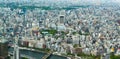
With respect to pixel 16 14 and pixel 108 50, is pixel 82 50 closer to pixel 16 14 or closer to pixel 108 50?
pixel 108 50

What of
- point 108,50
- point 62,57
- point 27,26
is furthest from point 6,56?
point 27,26

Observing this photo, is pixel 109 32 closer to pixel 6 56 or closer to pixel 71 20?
pixel 71 20

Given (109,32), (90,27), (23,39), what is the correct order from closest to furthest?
(23,39) → (109,32) → (90,27)

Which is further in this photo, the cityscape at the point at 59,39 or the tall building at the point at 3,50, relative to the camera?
the cityscape at the point at 59,39

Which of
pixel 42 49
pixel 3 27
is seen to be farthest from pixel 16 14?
pixel 42 49

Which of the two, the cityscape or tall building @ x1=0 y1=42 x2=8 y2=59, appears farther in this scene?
the cityscape

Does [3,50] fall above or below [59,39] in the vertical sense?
above

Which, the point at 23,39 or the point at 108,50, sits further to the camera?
the point at 23,39

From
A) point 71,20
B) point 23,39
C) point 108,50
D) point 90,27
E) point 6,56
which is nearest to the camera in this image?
point 6,56

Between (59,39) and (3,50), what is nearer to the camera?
(3,50)
